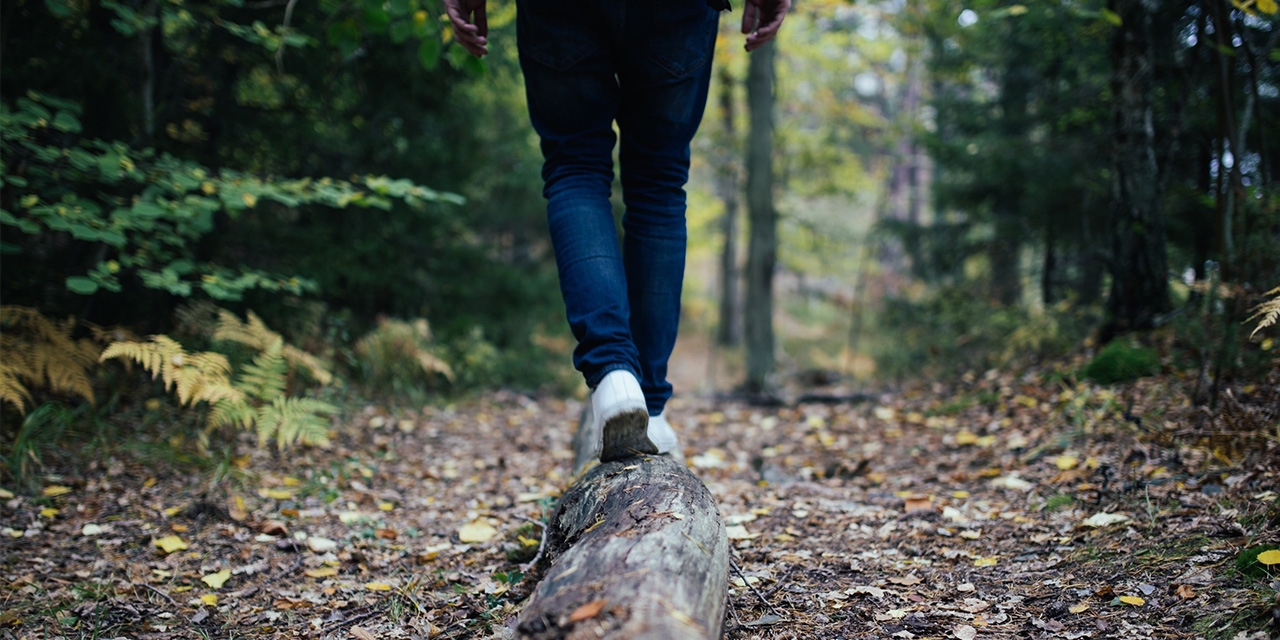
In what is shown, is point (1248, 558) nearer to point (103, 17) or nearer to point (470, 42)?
point (470, 42)

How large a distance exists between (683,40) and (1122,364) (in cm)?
272

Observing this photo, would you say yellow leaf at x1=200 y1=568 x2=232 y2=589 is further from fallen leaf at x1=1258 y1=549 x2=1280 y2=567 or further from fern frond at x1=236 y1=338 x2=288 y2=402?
fallen leaf at x1=1258 y1=549 x2=1280 y2=567

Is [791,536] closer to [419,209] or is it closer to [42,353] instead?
[42,353]

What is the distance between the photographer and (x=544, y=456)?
3.33 metres

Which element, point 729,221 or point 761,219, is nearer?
point 761,219

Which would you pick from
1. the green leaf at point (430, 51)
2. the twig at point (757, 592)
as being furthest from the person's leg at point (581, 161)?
the green leaf at point (430, 51)

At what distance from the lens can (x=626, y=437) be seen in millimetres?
1696

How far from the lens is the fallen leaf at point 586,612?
1029 millimetres

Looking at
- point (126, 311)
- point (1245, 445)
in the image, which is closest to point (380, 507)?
point (126, 311)

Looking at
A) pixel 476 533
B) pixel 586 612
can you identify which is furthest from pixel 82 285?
pixel 586 612

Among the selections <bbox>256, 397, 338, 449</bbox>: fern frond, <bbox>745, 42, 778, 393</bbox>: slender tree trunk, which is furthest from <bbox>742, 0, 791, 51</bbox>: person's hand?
<bbox>745, 42, 778, 393</bbox>: slender tree trunk

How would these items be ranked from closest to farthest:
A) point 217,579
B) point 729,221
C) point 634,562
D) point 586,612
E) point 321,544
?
point 586,612 < point 634,562 < point 217,579 < point 321,544 < point 729,221

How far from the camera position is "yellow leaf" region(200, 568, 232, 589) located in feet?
5.93

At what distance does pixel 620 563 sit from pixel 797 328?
16.9 metres
